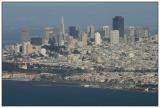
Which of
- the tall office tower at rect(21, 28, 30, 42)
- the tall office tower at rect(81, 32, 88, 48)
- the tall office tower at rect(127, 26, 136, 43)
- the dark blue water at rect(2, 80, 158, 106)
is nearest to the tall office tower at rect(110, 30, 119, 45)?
the tall office tower at rect(127, 26, 136, 43)

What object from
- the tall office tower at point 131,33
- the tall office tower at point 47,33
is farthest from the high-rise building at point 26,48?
the tall office tower at point 131,33

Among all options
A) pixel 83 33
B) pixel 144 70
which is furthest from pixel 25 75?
pixel 144 70

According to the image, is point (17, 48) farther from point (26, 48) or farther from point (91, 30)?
point (91, 30)

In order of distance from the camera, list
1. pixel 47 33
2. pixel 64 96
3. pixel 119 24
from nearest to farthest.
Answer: pixel 64 96, pixel 119 24, pixel 47 33

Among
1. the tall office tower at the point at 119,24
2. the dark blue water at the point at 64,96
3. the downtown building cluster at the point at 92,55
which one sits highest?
the tall office tower at the point at 119,24

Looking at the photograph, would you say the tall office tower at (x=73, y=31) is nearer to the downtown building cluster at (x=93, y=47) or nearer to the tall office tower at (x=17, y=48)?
the downtown building cluster at (x=93, y=47)

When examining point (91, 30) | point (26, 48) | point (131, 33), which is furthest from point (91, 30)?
point (26, 48)

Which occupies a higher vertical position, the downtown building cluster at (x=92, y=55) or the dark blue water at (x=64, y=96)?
the downtown building cluster at (x=92, y=55)

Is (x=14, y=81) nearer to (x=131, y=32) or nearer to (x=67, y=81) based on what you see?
(x=67, y=81)
